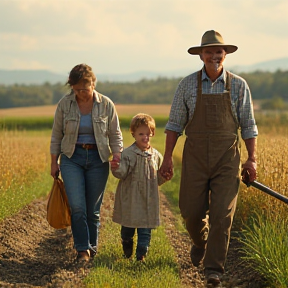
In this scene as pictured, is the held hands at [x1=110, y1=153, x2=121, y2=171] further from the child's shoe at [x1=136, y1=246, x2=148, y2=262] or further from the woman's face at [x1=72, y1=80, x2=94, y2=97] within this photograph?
the child's shoe at [x1=136, y1=246, x2=148, y2=262]

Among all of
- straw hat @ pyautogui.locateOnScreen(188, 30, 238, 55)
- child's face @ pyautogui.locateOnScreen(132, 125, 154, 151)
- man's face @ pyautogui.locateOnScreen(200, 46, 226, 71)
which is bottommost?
child's face @ pyautogui.locateOnScreen(132, 125, 154, 151)

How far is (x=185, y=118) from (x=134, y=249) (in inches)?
77.4

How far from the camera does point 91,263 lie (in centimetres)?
764

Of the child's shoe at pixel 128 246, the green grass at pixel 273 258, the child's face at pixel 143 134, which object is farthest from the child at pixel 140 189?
the green grass at pixel 273 258

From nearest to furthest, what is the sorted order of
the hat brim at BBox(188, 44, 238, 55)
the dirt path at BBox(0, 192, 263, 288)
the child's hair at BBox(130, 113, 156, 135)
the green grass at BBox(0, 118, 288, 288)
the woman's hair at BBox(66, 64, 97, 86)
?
1. the green grass at BBox(0, 118, 288, 288)
2. the hat brim at BBox(188, 44, 238, 55)
3. the dirt path at BBox(0, 192, 263, 288)
4. the woman's hair at BBox(66, 64, 97, 86)
5. the child's hair at BBox(130, 113, 156, 135)

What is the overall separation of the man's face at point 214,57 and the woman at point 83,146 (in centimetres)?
133

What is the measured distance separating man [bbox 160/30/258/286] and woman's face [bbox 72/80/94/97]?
105 centimetres

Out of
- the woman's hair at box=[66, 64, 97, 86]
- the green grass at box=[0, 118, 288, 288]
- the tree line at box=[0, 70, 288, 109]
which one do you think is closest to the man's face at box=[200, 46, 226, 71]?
the woman's hair at box=[66, 64, 97, 86]

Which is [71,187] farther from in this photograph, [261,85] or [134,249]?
[261,85]

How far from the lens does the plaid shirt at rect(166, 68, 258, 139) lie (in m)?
6.94

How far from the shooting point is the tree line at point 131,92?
369 ft

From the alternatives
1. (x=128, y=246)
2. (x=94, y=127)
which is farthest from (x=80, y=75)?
(x=128, y=246)

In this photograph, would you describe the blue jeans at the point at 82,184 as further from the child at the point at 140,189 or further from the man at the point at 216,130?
the man at the point at 216,130

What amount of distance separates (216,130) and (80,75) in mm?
1600
